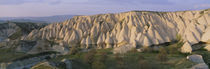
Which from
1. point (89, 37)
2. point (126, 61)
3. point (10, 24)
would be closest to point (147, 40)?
point (89, 37)

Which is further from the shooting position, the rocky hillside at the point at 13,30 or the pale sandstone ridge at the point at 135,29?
the rocky hillside at the point at 13,30

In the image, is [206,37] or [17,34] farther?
[17,34]

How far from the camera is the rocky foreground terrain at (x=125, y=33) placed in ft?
181

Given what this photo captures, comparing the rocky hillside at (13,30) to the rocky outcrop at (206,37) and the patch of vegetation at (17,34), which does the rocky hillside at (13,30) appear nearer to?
the patch of vegetation at (17,34)

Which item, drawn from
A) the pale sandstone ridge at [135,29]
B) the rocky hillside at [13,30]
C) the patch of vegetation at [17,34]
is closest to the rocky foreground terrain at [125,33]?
the pale sandstone ridge at [135,29]

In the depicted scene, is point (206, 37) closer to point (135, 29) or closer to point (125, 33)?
point (135, 29)

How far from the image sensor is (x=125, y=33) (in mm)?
67688

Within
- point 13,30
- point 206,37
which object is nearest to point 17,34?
point 13,30

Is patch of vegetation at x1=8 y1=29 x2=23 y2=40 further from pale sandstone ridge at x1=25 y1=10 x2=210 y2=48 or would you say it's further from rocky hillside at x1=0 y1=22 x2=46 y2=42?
pale sandstone ridge at x1=25 y1=10 x2=210 y2=48

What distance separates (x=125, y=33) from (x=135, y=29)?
12.2ft

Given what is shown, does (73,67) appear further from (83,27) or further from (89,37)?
(83,27)

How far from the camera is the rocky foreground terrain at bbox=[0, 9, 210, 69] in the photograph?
55.2 metres

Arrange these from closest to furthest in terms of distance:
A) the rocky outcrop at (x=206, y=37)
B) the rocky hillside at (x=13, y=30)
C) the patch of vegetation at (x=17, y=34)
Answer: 1. the rocky outcrop at (x=206, y=37)
2. the patch of vegetation at (x=17, y=34)
3. the rocky hillside at (x=13, y=30)

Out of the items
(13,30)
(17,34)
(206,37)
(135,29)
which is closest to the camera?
(206,37)
